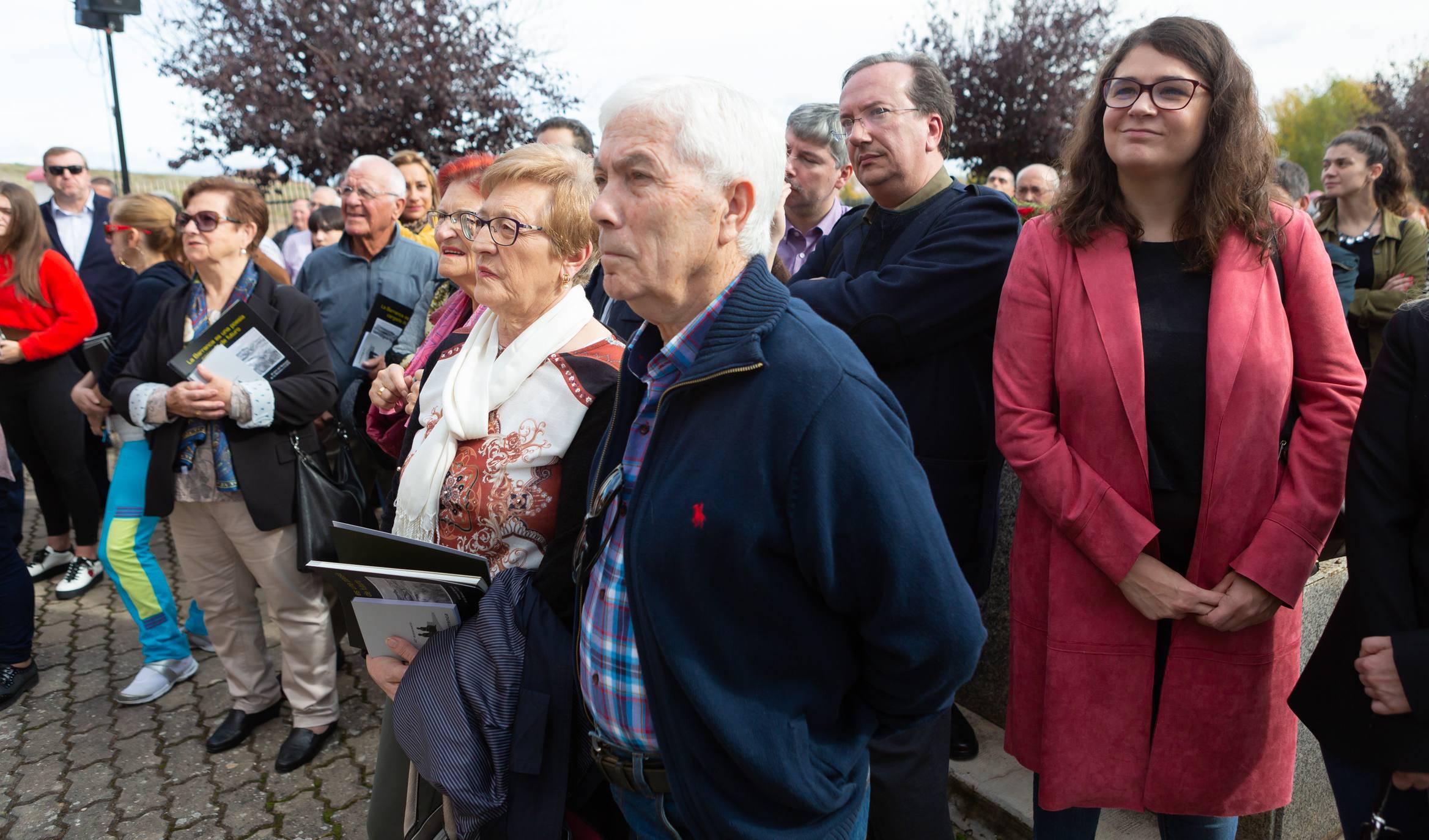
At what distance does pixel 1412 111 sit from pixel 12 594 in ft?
92.2

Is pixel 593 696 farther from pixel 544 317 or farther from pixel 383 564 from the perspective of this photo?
pixel 544 317

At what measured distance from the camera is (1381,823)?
5.50 ft

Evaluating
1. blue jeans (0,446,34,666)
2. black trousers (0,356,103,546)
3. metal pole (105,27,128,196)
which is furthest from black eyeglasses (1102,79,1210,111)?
metal pole (105,27,128,196)

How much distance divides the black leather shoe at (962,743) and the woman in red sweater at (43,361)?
5063 mm

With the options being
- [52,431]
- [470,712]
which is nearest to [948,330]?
[470,712]

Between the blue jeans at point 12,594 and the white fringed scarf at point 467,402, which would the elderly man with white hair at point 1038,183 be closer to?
the white fringed scarf at point 467,402

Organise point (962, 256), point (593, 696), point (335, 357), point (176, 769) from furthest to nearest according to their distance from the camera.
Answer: point (335, 357) < point (176, 769) < point (962, 256) < point (593, 696)

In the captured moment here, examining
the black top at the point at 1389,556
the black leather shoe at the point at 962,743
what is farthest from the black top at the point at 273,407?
the black top at the point at 1389,556

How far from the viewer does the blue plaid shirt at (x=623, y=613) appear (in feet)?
5.09

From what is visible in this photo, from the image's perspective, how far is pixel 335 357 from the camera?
444 cm

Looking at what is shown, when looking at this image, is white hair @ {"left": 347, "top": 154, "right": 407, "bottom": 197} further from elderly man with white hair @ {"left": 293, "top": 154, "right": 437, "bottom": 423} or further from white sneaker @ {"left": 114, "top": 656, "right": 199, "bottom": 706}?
white sneaker @ {"left": 114, "top": 656, "right": 199, "bottom": 706}

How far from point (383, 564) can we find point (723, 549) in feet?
2.97

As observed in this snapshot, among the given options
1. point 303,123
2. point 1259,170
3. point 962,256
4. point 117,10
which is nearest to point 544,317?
point 962,256

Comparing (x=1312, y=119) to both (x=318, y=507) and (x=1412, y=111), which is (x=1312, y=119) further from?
(x=318, y=507)
